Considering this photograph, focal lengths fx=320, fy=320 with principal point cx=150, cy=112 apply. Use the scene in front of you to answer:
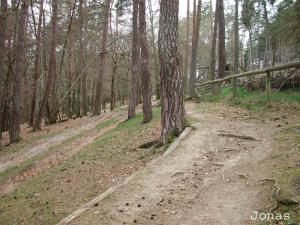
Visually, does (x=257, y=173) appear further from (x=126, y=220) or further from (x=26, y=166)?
(x=26, y=166)

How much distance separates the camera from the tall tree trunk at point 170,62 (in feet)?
25.9

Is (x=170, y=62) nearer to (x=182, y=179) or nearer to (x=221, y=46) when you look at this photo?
(x=182, y=179)

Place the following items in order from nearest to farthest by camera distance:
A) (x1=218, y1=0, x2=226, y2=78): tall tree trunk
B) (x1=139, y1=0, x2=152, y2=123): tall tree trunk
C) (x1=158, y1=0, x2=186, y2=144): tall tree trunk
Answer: (x1=158, y1=0, x2=186, y2=144): tall tree trunk
(x1=139, y1=0, x2=152, y2=123): tall tree trunk
(x1=218, y1=0, x2=226, y2=78): tall tree trunk

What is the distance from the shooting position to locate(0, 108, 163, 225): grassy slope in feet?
21.4

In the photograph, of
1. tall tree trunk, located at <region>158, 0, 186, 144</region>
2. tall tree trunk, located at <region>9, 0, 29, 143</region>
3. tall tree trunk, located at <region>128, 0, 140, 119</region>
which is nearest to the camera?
tall tree trunk, located at <region>158, 0, 186, 144</region>

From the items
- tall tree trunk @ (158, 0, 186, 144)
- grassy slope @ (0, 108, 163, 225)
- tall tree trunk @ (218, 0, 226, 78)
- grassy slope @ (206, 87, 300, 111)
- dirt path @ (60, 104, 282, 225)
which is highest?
tall tree trunk @ (218, 0, 226, 78)

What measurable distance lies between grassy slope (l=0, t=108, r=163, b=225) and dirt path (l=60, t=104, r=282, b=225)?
1047 millimetres

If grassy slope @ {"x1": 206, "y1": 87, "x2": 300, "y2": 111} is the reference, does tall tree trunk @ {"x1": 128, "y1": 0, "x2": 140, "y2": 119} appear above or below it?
above

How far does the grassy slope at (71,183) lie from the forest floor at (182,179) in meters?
0.03

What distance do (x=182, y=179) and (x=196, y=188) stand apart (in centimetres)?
45

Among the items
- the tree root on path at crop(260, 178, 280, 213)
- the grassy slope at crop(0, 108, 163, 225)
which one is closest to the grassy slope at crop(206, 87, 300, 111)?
the grassy slope at crop(0, 108, 163, 225)

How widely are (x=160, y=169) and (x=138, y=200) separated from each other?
121 centimetres

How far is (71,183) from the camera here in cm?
766

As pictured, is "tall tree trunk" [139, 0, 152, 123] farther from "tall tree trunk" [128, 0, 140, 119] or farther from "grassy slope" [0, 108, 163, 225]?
"grassy slope" [0, 108, 163, 225]
